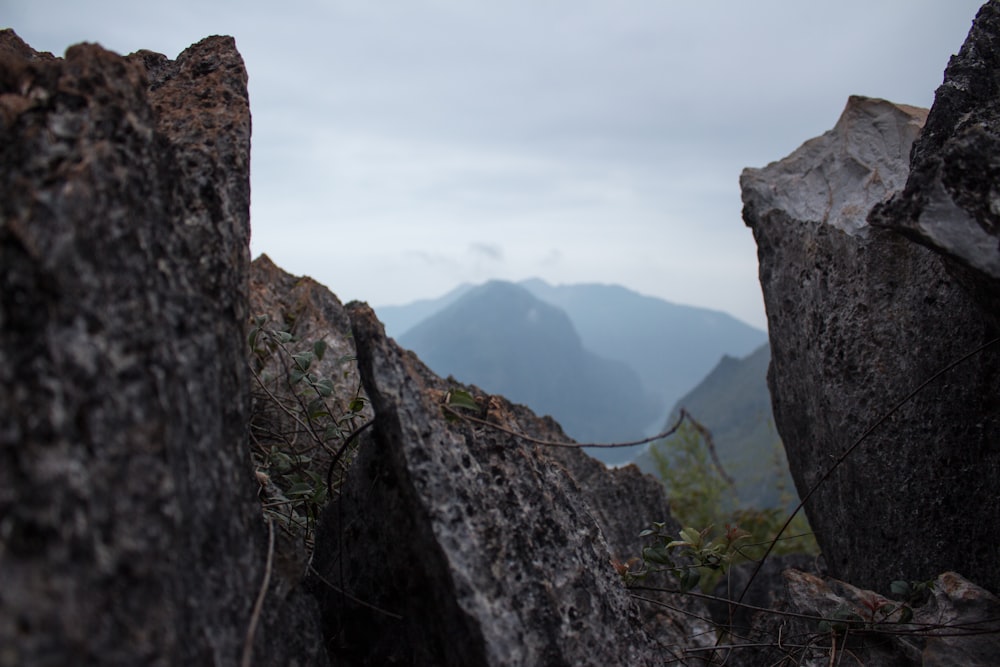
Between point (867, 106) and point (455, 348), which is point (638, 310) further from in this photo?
point (867, 106)

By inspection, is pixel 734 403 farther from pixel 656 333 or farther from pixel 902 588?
pixel 656 333

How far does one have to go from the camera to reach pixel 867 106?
15.7 feet

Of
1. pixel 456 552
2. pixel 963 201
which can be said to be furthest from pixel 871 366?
pixel 456 552

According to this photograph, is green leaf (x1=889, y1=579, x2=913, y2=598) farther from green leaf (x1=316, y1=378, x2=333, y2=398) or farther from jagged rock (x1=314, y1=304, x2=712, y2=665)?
green leaf (x1=316, y1=378, x2=333, y2=398)

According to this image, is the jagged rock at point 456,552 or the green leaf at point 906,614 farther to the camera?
the green leaf at point 906,614

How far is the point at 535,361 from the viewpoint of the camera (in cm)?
9769

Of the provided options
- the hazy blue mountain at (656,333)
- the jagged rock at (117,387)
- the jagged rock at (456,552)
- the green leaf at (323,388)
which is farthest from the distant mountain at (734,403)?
the hazy blue mountain at (656,333)

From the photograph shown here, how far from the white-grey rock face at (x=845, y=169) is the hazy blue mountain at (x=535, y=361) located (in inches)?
3131

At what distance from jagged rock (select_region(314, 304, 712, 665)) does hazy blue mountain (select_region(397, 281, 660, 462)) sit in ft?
267

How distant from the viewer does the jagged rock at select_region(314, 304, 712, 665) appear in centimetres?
224

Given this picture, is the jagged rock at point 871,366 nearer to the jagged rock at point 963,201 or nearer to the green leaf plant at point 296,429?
the jagged rock at point 963,201

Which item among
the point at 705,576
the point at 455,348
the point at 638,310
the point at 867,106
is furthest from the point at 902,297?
the point at 638,310

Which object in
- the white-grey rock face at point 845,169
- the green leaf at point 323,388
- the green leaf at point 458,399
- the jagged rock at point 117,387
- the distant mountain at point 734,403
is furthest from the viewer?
the distant mountain at point 734,403

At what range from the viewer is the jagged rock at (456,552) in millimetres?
2238
